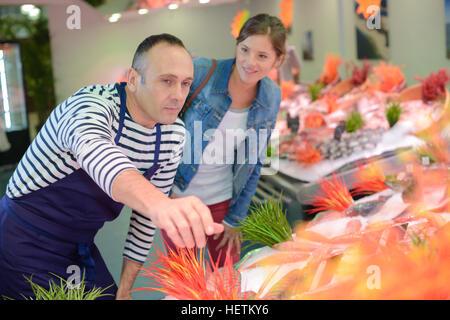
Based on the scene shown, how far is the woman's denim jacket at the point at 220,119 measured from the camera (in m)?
1.69

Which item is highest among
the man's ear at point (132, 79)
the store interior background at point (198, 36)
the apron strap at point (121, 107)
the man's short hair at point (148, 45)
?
the store interior background at point (198, 36)

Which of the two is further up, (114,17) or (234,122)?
(114,17)

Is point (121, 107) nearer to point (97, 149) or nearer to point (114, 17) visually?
point (97, 149)

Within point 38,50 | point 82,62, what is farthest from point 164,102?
point 38,50

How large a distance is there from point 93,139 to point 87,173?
0.24m

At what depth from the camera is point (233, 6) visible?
3371mm

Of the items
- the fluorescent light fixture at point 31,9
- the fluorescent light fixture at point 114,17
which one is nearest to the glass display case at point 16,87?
the fluorescent light fixture at point 31,9

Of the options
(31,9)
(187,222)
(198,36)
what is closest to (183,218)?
(187,222)

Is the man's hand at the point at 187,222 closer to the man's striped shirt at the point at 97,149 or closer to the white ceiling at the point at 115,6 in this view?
the man's striped shirt at the point at 97,149

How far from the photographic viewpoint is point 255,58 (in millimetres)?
1589

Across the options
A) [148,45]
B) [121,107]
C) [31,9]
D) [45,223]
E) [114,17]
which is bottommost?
[45,223]

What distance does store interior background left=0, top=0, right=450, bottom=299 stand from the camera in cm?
152

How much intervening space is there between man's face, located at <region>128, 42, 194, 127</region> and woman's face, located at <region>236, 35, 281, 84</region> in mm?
597

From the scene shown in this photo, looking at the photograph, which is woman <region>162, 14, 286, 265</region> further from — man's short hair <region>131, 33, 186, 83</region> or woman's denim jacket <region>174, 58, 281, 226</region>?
man's short hair <region>131, 33, 186, 83</region>
